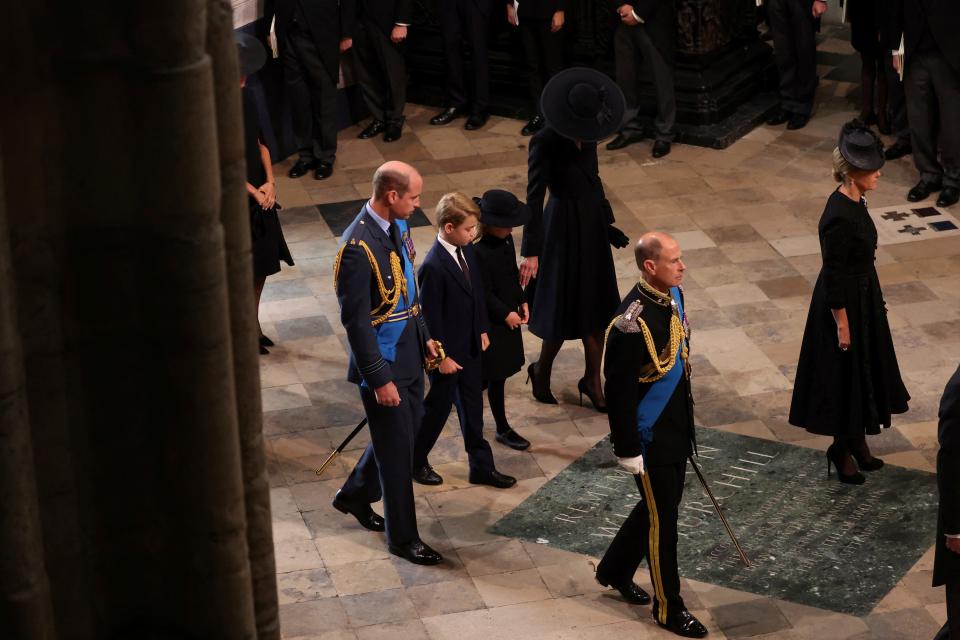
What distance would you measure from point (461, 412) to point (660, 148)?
17.3ft

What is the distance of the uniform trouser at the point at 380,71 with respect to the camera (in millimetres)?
13094

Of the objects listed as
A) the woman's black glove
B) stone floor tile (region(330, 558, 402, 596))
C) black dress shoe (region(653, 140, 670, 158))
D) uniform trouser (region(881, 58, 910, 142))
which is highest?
the woman's black glove

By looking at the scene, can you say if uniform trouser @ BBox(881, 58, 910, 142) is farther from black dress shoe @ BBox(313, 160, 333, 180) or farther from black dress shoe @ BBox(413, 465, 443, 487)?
black dress shoe @ BBox(413, 465, 443, 487)

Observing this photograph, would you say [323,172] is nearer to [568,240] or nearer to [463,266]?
[568,240]

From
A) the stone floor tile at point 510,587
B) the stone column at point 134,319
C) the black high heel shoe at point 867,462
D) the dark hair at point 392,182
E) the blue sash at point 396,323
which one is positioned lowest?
the stone floor tile at point 510,587

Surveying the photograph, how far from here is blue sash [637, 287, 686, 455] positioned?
256 inches

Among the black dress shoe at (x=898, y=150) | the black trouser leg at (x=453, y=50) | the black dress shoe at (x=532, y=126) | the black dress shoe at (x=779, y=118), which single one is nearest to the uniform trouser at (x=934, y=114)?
the black dress shoe at (x=898, y=150)

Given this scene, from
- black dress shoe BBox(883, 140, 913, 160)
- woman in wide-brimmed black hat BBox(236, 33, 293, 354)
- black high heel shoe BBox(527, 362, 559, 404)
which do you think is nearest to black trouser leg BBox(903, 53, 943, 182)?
black dress shoe BBox(883, 140, 913, 160)

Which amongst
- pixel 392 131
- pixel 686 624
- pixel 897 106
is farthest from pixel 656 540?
pixel 392 131

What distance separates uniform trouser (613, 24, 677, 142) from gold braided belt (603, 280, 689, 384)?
21.0ft

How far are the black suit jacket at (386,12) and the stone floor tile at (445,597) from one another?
676 centimetres

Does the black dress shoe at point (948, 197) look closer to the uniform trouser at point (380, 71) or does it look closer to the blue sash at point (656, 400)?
the uniform trouser at point (380, 71)

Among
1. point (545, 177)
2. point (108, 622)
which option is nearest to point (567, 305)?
point (545, 177)

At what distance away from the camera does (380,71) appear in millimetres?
13297
